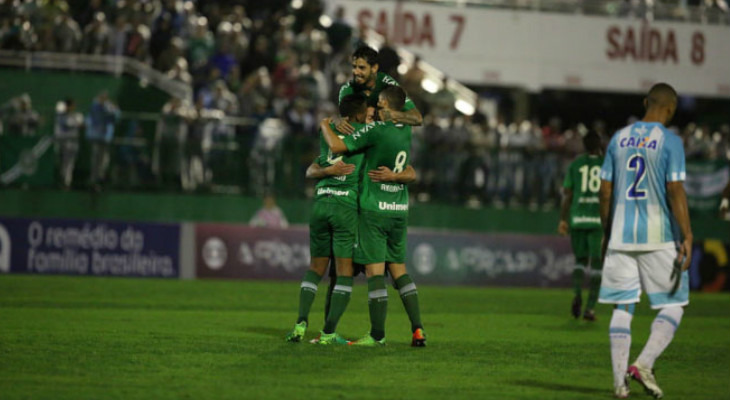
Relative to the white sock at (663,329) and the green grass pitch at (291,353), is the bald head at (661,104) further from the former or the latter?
the green grass pitch at (291,353)

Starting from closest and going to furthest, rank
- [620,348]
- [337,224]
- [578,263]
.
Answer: [620,348] → [337,224] → [578,263]

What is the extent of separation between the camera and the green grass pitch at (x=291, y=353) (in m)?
9.05

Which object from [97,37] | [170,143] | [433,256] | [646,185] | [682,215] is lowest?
[433,256]

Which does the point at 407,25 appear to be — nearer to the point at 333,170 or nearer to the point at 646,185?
the point at 333,170

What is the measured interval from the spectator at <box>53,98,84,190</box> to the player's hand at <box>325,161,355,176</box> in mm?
13804

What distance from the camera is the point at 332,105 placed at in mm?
27969

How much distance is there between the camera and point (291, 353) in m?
11.3

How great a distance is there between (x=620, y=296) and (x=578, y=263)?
8.74 meters

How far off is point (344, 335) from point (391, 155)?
265cm

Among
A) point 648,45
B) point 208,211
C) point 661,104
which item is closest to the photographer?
point 661,104

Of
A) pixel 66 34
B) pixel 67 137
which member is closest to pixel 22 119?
pixel 67 137

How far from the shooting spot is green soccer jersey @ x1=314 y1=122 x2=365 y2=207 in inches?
476

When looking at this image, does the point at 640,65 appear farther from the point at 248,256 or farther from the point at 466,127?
the point at 248,256

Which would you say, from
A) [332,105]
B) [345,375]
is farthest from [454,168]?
[345,375]
